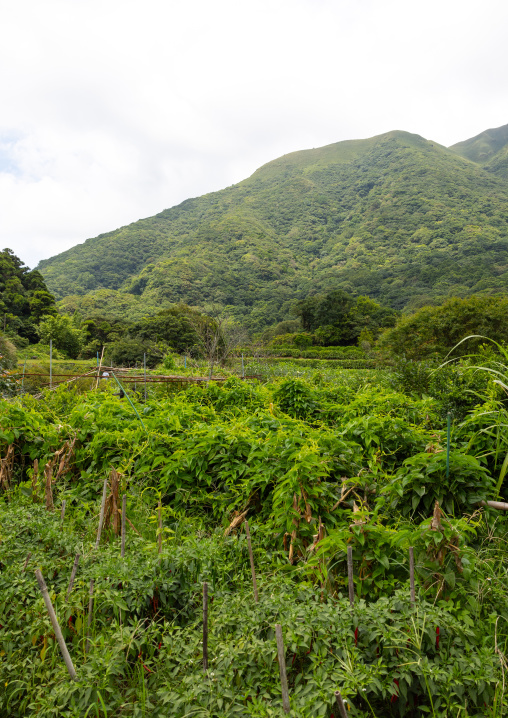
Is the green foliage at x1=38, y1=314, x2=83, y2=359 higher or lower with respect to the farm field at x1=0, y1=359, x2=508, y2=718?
higher

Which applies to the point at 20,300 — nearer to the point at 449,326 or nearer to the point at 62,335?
the point at 62,335

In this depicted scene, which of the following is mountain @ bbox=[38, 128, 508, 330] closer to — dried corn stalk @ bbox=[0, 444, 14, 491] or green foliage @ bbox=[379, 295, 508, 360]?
green foliage @ bbox=[379, 295, 508, 360]

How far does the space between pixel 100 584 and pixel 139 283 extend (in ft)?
216

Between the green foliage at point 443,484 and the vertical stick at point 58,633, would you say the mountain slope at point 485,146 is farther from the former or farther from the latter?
the vertical stick at point 58,633

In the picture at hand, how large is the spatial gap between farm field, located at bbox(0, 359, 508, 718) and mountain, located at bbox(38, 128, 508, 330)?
152 feet

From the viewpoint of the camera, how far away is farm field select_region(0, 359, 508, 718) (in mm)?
1505

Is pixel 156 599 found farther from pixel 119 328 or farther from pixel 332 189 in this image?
pixel 332 189

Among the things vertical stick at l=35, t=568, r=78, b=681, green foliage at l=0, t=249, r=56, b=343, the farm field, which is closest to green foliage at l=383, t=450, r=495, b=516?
the farm field

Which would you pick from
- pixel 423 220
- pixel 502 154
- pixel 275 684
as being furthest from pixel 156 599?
pixel 502 154

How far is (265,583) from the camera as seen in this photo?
88.4 inches

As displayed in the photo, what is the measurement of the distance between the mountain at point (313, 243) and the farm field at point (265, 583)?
46.4 m

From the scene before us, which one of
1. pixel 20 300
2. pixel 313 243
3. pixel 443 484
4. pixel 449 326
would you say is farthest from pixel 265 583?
pixel 313 243

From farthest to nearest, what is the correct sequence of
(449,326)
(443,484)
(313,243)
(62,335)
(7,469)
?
(313,243), (62,335), (449,326), (7,469), (443,484)

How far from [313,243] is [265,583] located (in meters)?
85.7
